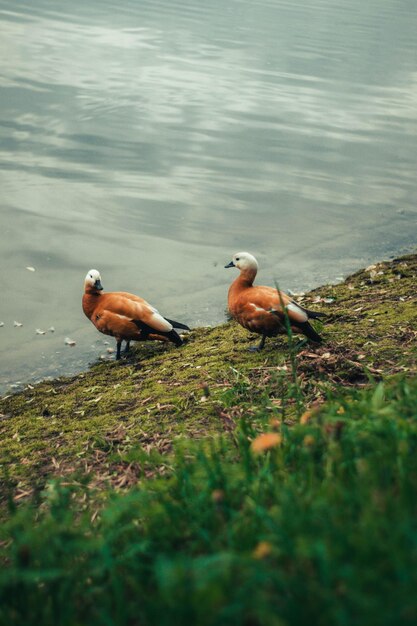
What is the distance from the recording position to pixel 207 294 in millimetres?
9328

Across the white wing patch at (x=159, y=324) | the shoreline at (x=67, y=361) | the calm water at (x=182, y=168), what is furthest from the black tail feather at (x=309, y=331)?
the calm water at (x=182, y=168)

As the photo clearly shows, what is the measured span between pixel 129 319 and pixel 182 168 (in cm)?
734

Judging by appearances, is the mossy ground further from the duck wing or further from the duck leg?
the duck wing

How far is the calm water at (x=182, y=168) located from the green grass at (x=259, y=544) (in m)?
4.78

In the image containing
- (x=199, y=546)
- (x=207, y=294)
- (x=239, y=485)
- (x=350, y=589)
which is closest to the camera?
(x=350, y=589)

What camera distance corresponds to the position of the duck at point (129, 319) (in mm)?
7000

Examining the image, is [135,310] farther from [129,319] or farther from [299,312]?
[299,312]

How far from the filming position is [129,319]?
23.2 feet

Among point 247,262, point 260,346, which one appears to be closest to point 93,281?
point 247,262

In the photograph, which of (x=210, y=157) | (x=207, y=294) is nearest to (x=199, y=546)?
(x=207, y=294)

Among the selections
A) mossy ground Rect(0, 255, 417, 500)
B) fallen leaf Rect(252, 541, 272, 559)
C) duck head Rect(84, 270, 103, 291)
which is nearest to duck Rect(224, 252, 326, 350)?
mossy ground Rect(0, 255, 417, 500)

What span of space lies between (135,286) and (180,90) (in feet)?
34.5

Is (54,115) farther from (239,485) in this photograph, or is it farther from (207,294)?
(239,485)

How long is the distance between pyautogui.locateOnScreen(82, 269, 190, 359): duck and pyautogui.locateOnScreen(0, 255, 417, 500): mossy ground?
20cm
